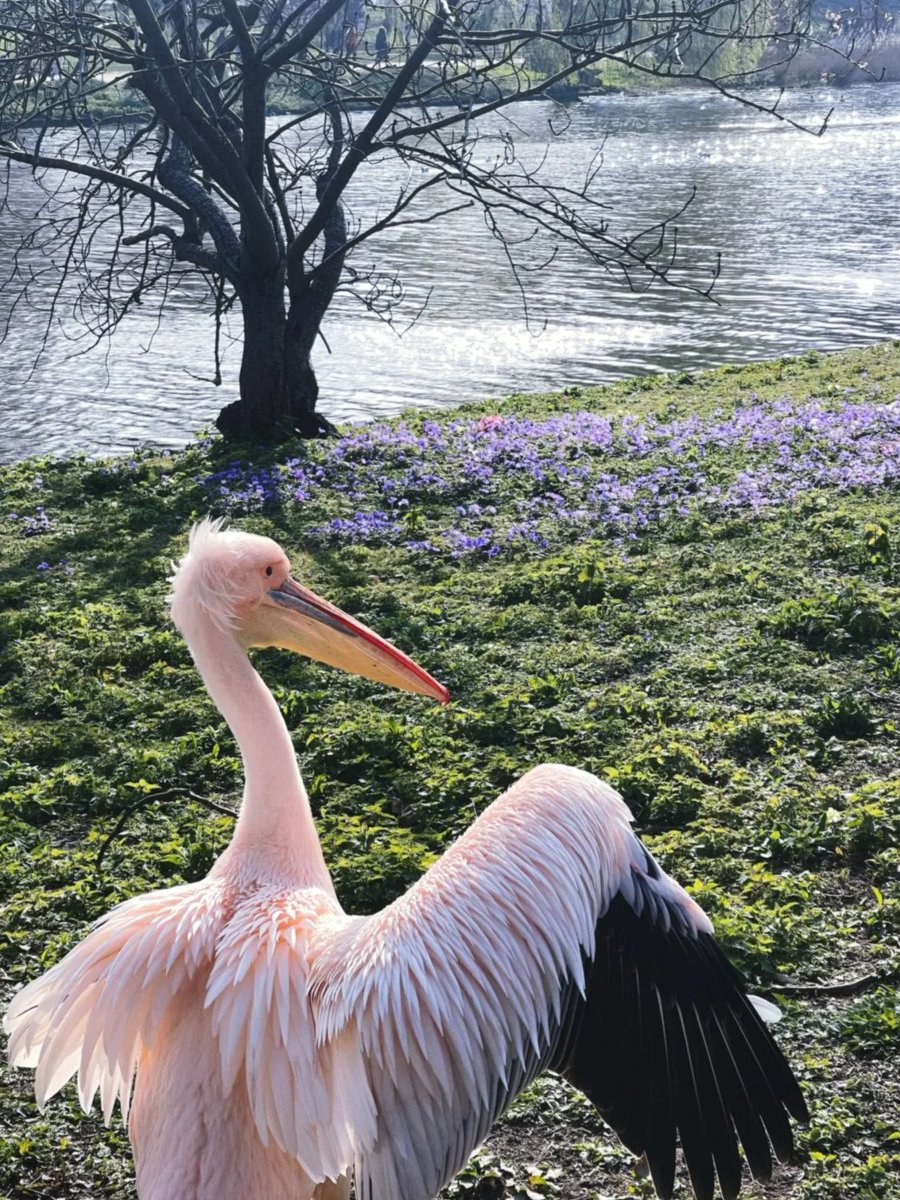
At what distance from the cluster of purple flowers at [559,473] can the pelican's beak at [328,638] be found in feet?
13.0

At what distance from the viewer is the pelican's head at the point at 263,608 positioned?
2.79 m

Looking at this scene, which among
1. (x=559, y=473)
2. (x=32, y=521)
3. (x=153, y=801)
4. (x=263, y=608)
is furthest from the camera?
(x=559, y=473)

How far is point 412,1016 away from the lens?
2049 mm

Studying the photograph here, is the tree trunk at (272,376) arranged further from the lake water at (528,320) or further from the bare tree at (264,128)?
the lake water at (528,320)

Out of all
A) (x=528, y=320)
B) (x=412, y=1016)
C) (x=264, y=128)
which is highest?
(x=264, y=128)

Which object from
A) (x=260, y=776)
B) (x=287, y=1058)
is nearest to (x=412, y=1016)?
(x=287, y=1058)

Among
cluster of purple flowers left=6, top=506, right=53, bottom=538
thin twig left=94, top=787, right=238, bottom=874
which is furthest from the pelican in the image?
cluster of purple flowers left=6, top=506, right=53, bottom=538

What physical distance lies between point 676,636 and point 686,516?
1.72m

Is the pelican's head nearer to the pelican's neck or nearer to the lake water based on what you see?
the pelican's neck

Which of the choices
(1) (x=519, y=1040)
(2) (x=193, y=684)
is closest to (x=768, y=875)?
(1) (x=519, y=1040)

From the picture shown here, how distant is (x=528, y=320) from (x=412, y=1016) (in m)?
13.4

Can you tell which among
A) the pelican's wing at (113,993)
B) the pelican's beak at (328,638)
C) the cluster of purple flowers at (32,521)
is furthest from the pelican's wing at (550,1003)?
the cluster of purple flowers at (32,521)

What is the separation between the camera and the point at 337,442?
9.38 metres

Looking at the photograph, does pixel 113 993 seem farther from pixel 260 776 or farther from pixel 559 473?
pixel 559 473
